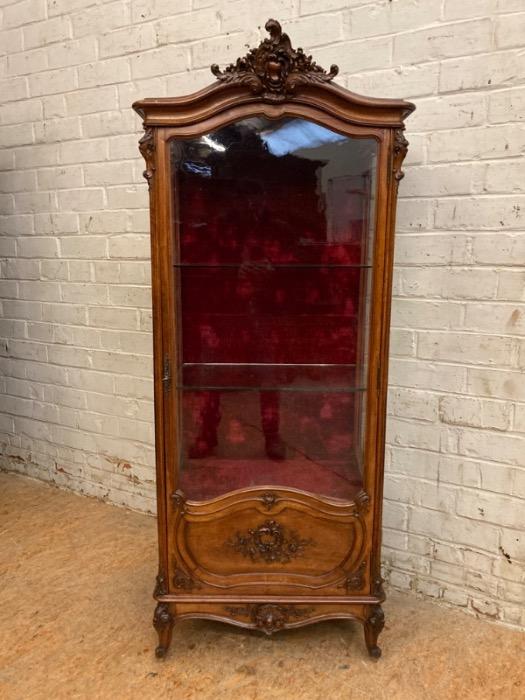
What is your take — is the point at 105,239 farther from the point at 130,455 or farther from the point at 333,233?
the point at 333,233

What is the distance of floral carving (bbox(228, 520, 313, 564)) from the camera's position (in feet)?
4.77

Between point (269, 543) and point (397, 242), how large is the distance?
99cm

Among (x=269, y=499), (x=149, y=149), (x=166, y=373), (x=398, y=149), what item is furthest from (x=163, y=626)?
(x=398, y=149)

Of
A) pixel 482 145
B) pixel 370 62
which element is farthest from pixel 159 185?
pixel 482 145

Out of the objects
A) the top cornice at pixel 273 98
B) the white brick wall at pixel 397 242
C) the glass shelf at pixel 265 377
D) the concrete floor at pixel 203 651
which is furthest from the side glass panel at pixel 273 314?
the concrete floor at pixel 203 651

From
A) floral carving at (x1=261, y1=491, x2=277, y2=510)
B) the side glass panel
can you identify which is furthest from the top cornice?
floral carving at (x1=261, y1=491, x2=277, y2=510)

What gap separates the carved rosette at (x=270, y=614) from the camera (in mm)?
1472

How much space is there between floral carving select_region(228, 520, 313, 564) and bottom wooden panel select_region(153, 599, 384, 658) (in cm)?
12

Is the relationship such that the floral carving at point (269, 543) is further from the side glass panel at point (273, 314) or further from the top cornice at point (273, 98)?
the top cornice at point (273, 98)

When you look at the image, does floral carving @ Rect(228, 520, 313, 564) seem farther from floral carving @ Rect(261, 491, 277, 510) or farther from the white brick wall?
the white brick wall

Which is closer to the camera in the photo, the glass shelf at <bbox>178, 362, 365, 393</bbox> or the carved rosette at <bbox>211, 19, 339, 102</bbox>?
the carved rosette at <bbox>211, 19, 339, 102</bbox>

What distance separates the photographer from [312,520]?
4.76ft

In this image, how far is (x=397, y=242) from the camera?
1.71 meters

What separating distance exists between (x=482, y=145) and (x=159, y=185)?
94 centimetres
